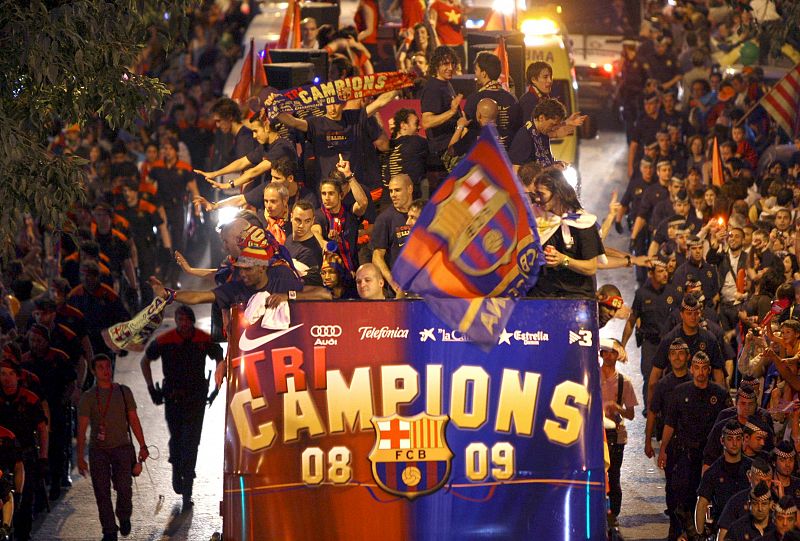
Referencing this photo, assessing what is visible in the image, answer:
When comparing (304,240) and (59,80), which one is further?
(304,240)

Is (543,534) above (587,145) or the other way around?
above

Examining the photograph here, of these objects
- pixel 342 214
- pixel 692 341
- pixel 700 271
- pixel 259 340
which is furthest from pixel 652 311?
pixel 259 340

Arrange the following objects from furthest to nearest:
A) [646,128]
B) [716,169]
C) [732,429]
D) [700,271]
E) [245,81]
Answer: [646,128] < [716,169] < [245,81] < [700,271] < [732,429]

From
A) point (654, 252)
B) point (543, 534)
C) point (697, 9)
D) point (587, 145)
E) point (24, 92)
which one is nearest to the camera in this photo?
point (543, 534)

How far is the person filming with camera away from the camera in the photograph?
561 inches

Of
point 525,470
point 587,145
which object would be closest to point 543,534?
point 525,470

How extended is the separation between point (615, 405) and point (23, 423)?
492cm

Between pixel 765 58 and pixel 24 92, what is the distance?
17.1m

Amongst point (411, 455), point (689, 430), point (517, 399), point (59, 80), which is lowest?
point (689, 430)

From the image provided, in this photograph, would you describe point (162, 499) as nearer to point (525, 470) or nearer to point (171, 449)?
point (171, 449)

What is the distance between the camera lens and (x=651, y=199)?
21.8 metres

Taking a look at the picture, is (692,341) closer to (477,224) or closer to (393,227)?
(393,227)

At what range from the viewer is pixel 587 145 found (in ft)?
97.9

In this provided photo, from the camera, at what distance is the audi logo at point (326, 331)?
9.68m
